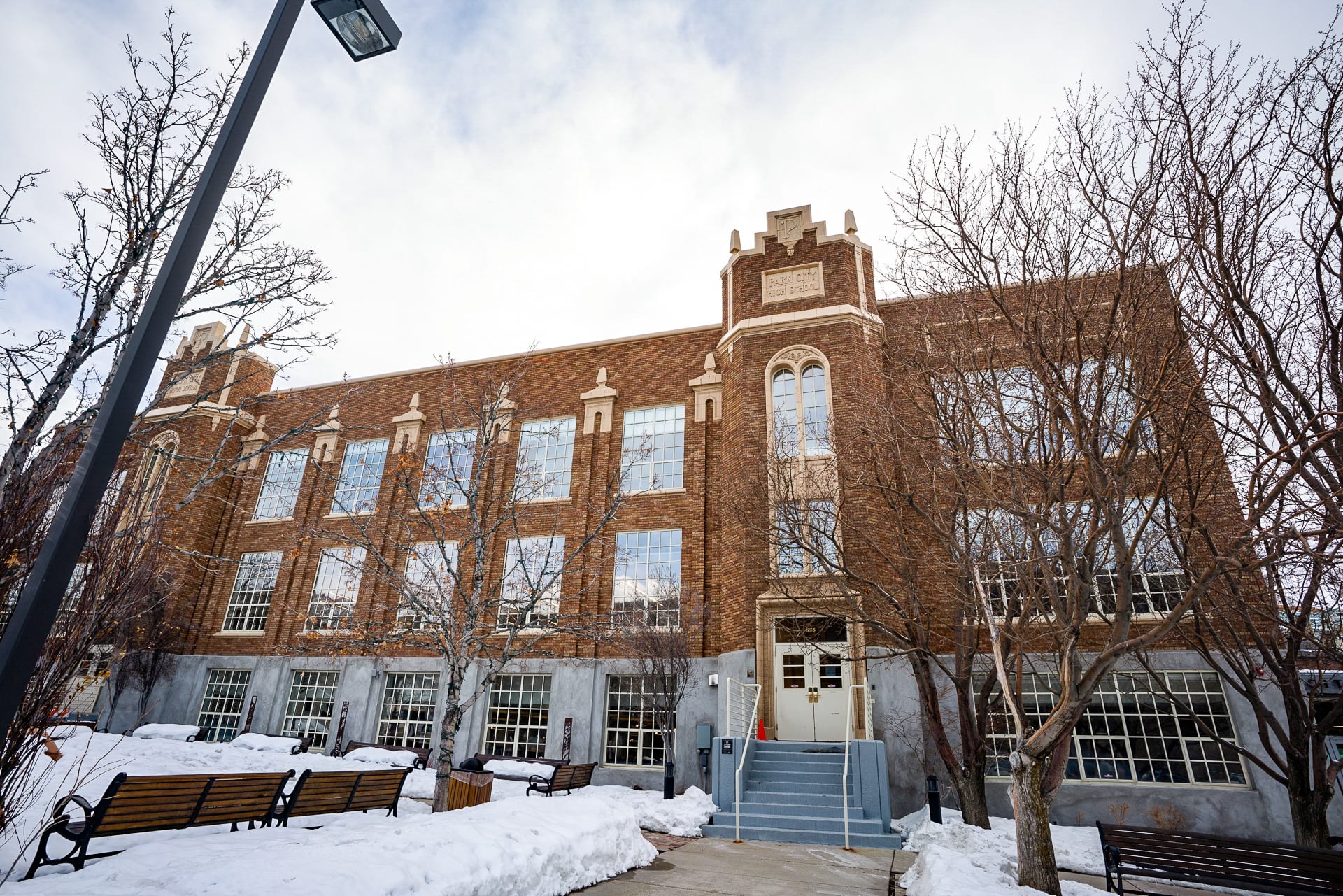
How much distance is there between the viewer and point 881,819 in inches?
460

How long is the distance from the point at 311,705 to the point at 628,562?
35.7 feet

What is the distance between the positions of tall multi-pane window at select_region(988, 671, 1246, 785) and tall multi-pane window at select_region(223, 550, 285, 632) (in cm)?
2182

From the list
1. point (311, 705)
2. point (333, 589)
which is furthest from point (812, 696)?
point (333, 589)

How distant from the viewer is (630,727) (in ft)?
58.4

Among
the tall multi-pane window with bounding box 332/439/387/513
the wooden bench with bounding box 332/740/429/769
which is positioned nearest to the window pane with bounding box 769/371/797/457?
the wooden bench with bounding box 332/740/429/769

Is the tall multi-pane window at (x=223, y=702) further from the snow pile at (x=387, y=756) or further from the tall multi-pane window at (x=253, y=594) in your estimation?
the snow pile at (x=387, y=756)

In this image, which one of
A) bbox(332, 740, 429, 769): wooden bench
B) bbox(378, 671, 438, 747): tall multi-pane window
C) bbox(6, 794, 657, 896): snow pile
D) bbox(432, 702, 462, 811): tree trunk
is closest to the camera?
bbox(6, 794, 657, 896): snow pile

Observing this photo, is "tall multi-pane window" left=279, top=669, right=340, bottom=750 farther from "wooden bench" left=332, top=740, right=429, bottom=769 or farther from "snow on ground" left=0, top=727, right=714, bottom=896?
"snow on ground" left=0, top=727, right=714, bottom=896

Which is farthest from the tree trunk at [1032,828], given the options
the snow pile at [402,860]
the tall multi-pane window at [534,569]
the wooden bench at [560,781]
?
the tall multi-pane window at [534,569]

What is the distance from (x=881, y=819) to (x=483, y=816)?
285 inches

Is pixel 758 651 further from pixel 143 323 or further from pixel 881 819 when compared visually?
pixel 143 323

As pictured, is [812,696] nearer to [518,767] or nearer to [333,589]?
[518,767]

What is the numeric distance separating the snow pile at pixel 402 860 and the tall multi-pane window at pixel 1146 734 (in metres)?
9.44

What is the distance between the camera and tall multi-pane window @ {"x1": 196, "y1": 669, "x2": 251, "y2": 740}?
70.6 feet
